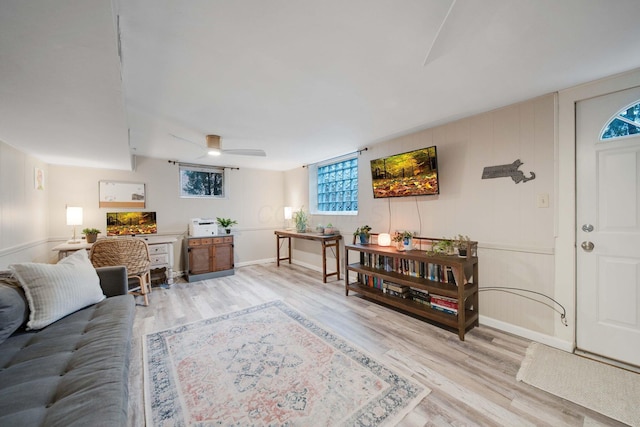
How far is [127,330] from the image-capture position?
1.63 m

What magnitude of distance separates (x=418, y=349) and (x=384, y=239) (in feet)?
4.89

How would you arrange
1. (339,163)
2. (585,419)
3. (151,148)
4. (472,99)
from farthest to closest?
(339,163) → (151,148) → (472,99) → (585,419)

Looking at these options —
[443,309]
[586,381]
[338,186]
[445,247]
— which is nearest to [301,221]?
[338,186]

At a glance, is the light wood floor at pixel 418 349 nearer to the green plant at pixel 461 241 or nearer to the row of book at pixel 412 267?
the row of book at pixel 412 267

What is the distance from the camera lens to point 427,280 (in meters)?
2.78

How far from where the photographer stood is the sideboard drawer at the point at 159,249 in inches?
152

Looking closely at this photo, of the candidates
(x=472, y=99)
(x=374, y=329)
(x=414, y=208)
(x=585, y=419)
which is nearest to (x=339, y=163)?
(x=414, y=208)

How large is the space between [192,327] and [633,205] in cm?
401

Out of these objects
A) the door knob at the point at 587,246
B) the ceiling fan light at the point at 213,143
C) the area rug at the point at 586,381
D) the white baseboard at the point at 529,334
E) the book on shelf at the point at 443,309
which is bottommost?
the area rug at the point at 586,381

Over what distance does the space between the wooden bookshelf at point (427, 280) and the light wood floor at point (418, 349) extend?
0.14 metres

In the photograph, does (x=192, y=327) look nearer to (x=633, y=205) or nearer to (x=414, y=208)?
(x=414, y=208)

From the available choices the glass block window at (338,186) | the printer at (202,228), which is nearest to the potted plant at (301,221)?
the glass block window at (338,186)

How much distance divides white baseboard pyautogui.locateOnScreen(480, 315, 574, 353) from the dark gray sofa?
302 centimetres

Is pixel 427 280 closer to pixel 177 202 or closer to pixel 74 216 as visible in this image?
pixel 177 202
